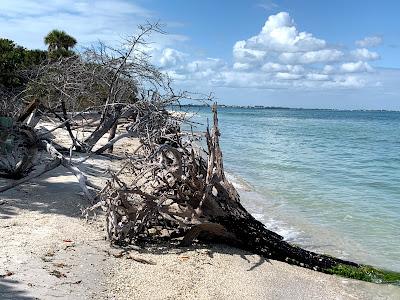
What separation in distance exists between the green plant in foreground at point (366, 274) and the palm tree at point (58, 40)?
Answer: 100.0 feet

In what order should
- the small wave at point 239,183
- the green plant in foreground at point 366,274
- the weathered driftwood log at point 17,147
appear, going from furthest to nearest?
the small wave at point 239,183 → the weathered driftwood log at point 17,147 → the green plant in foreground at point 366,274

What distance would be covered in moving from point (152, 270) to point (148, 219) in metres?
1.06

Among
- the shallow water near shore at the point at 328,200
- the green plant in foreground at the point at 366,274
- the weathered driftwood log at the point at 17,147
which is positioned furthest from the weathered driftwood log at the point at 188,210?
the weathered driftwood log at the point at 17,147

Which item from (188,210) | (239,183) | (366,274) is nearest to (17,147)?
(188,210)

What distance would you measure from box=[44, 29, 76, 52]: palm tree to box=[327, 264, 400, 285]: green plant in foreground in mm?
30469

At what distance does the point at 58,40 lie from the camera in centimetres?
3434

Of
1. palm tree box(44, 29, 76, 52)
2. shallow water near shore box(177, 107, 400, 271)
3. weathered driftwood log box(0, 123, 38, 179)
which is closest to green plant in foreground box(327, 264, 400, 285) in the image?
shallow water near shore box(177, 107, 400, 271)

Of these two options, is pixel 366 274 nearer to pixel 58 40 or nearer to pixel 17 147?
pixel 17 147

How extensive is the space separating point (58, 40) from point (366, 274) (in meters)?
31.6

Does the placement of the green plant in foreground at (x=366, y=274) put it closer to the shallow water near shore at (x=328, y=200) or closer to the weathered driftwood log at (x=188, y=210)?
the weathered driftwood log at (x=188, y=210)

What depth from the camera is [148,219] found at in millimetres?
6648

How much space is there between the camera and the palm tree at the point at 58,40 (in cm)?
3412

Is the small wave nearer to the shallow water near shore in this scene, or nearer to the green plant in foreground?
the shallow water near shore

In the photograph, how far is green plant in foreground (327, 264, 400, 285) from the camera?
269 inches
